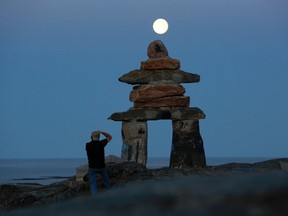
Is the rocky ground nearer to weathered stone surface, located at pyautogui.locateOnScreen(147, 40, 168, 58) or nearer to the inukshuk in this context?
the inukshuk

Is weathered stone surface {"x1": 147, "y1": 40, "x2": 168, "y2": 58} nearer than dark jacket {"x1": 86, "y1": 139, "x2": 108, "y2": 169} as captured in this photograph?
No

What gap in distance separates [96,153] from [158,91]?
10590mm

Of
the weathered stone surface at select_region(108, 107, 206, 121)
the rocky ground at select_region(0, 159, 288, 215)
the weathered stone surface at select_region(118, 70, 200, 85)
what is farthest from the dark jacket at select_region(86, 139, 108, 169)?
the rocky ground at select_region(0, 159, 288, 215)

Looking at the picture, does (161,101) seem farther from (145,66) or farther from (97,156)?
(97,156)

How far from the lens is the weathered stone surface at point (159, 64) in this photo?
2662cm

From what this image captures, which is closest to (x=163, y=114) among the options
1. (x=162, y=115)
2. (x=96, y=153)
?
(x=162, y=115)

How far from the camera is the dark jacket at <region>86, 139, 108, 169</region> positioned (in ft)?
51.7

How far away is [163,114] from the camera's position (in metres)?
26.3

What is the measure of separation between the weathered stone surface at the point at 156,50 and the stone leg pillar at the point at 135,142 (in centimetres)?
301

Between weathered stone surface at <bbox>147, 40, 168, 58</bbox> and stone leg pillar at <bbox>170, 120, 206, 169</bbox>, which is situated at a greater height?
weathered stone surface at <bbox>147, 40, 168, 58</bbox>

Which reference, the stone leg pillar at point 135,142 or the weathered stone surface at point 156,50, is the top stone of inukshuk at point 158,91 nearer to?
the weathered stone surface at point 156,50

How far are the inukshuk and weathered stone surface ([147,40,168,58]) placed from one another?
0.06 m

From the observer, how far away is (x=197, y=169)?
81.1ft

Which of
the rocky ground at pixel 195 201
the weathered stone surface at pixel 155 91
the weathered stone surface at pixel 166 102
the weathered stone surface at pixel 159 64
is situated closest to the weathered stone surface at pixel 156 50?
the weathered stone surface at pixel 159 64
